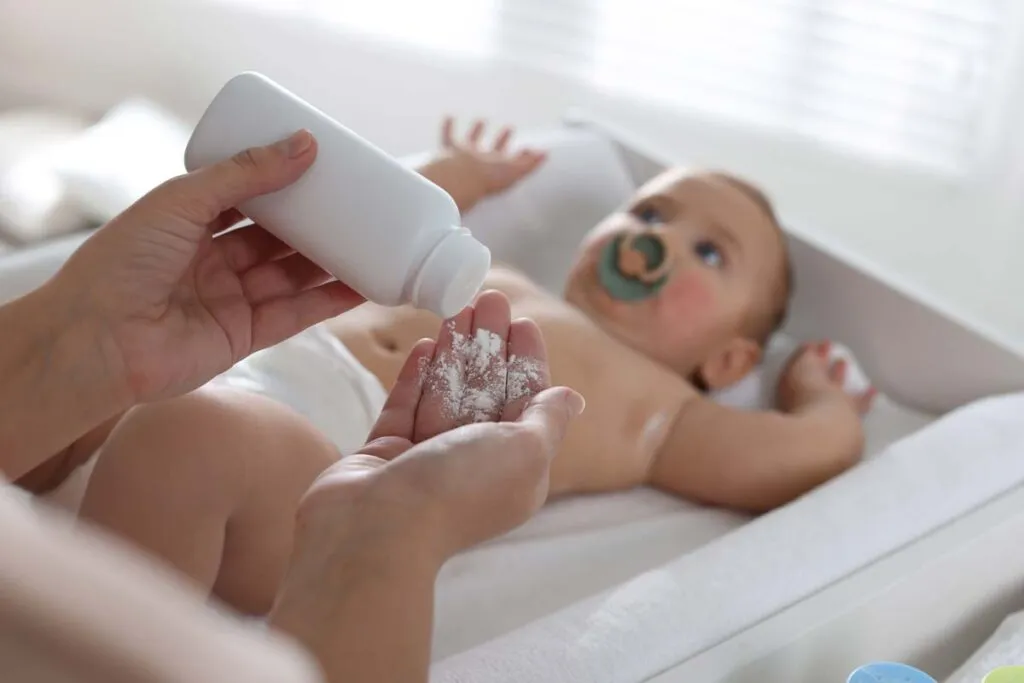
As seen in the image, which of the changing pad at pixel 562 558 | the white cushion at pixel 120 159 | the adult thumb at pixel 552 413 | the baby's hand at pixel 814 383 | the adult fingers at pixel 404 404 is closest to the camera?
the adult thumb at pixel 552 413

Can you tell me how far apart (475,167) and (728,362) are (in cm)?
41

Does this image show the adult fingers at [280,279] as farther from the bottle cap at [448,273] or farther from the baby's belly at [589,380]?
the baby's belly at [589,380]

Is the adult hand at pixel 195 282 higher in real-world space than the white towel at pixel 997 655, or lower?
higher

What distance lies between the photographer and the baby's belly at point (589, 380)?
123cm

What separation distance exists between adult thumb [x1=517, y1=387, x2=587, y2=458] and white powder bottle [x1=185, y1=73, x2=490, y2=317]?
8 cm

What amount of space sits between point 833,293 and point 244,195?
93cm

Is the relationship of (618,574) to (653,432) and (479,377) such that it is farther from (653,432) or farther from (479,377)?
(479,377)

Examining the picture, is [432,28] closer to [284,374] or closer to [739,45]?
[739,45]

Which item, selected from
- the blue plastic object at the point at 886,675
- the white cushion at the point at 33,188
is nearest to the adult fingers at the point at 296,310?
the blue plastic object at the point at 886,675

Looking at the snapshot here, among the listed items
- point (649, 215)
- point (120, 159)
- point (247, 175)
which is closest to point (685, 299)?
point (649, 215)

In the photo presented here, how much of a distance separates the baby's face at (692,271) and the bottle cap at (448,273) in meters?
0.63

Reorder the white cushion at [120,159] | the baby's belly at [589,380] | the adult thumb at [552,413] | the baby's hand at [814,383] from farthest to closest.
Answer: the white cushion at [120,159] < the baby's hand at [814,383] < the baby's belly at [589,380] < the adult thumb at [552,413]

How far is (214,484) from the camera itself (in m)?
0.93

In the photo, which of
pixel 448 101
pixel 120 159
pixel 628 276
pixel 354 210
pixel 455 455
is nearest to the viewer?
pixel 455 455
